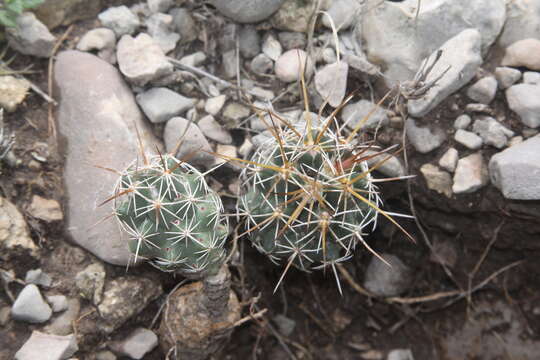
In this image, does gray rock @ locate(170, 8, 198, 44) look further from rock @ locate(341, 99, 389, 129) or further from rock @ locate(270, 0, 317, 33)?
rock @ locate(341, 99, 389, 129)


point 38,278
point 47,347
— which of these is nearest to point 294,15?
point 38,278

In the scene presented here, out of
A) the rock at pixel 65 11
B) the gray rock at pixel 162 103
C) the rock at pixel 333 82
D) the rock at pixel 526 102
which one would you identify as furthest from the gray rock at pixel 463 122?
the rock at pixel 65 11

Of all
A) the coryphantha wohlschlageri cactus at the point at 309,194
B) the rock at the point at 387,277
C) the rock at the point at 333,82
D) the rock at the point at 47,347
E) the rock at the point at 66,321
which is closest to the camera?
the coryphantha wohlschlageri cactus at the point at 309,194

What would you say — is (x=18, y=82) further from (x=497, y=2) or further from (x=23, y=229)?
(x=497, y=2)

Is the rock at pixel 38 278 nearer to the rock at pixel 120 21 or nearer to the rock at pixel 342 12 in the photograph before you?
the rock at pixel 120 21

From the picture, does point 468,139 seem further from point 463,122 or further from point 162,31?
point 162,31

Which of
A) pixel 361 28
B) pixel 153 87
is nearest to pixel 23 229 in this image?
pixel 153 87
